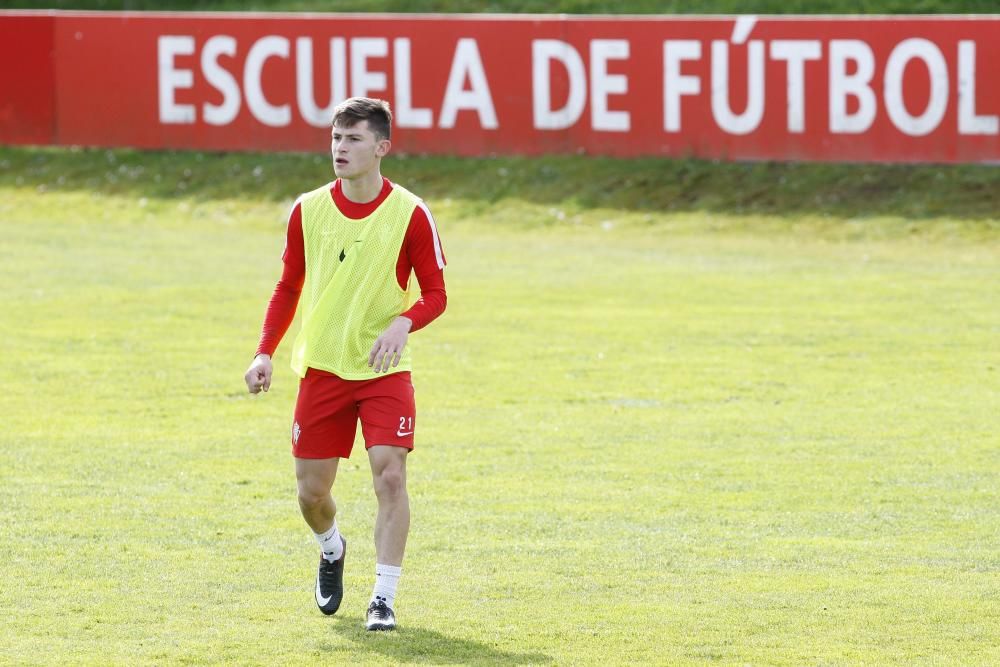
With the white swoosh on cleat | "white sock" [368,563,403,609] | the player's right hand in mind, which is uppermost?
the player's right hand

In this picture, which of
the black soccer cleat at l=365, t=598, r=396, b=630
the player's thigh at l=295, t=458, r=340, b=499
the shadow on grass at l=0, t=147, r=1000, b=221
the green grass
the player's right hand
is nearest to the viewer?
the black soccer cleat at l=365, t=598, r=396, b=630

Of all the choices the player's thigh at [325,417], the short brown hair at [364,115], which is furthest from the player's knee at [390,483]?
the short brown hair at [364,115]

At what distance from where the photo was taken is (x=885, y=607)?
814cm

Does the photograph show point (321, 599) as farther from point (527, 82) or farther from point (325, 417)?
point (527, 82)

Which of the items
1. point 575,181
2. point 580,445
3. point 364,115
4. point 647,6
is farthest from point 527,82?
point 364,115

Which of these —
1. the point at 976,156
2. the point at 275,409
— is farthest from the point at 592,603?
the point at 976,156

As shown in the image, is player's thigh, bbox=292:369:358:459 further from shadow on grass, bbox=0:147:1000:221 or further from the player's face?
shadow on grass, bbox=0:147:1000:221

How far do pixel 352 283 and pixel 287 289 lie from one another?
0.40m

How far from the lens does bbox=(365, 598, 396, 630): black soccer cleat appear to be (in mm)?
7789

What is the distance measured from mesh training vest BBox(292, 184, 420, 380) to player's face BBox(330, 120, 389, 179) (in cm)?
23

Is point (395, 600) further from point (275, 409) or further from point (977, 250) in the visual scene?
point (977, 250)

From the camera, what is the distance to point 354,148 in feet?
25.6

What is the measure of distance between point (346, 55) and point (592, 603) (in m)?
20.3

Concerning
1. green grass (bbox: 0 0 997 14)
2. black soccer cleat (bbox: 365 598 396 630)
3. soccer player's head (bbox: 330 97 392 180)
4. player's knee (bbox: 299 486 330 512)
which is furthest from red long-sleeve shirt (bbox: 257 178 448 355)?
green grass (bbox: 0 0 997 14)
